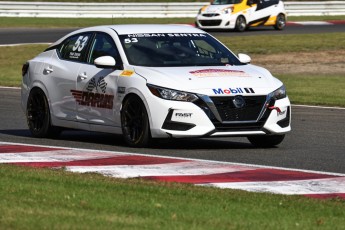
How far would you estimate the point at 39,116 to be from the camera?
49.6 feet

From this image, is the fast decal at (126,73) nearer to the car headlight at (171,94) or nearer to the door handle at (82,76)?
the car headlight at (171,94)

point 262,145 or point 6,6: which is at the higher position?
point 262,145

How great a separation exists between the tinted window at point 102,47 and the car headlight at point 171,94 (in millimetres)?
1113

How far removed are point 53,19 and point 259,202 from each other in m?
39.7

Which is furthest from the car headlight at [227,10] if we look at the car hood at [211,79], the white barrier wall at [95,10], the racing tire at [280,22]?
the car hood at [211,79]

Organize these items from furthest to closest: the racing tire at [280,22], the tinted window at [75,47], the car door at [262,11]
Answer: the racing tire at [280,22]
the car door at [262,11]
the tinted window at [75,47]

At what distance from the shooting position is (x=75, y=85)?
14430 millimetres

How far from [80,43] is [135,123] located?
6.08 ft

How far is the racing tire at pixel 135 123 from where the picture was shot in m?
13.3

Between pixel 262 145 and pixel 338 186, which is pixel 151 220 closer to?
pixel 338 186

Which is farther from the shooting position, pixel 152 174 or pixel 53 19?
pixel 53 19

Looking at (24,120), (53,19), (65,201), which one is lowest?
(53,19)

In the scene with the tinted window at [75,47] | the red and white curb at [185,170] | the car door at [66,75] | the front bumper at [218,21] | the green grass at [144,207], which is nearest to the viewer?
the green grass at [144,207]

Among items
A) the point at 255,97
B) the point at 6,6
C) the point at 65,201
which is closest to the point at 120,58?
the point at 255,97
